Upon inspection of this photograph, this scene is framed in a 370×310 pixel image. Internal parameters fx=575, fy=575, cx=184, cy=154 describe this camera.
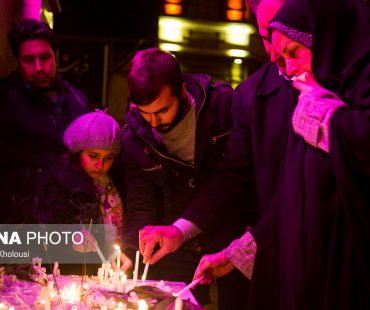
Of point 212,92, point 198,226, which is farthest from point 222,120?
point 198,226

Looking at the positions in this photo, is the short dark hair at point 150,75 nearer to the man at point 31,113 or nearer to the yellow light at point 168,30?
the man at point 31,113

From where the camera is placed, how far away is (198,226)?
2463mm

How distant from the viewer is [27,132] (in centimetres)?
316

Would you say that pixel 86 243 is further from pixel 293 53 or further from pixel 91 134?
pixel 293 53

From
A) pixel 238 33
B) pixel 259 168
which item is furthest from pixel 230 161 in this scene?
pixel 238 33

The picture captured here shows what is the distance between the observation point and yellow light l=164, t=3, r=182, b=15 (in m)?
16.5

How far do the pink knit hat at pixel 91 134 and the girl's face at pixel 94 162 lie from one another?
0.09 ft

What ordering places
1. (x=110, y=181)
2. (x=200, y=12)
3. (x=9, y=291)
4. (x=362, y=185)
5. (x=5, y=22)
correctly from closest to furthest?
(x=362, y=185) → (x=9, y=291) → (x=110, y=181) → (x=5, y=22) → (x=200, y=12)

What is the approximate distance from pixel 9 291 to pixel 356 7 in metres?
1.70

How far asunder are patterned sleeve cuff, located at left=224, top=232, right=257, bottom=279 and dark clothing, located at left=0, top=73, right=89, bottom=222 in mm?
1244

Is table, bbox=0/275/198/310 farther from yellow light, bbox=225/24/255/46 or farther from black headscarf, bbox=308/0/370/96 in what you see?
yellow light, bbox=225/24/255/46

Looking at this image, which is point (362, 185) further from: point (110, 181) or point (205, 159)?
point (110, 181)

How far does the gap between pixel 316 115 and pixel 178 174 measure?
158 centimetres

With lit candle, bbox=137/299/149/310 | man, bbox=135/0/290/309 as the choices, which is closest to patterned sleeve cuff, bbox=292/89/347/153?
man, bbox=135/0/290/309
